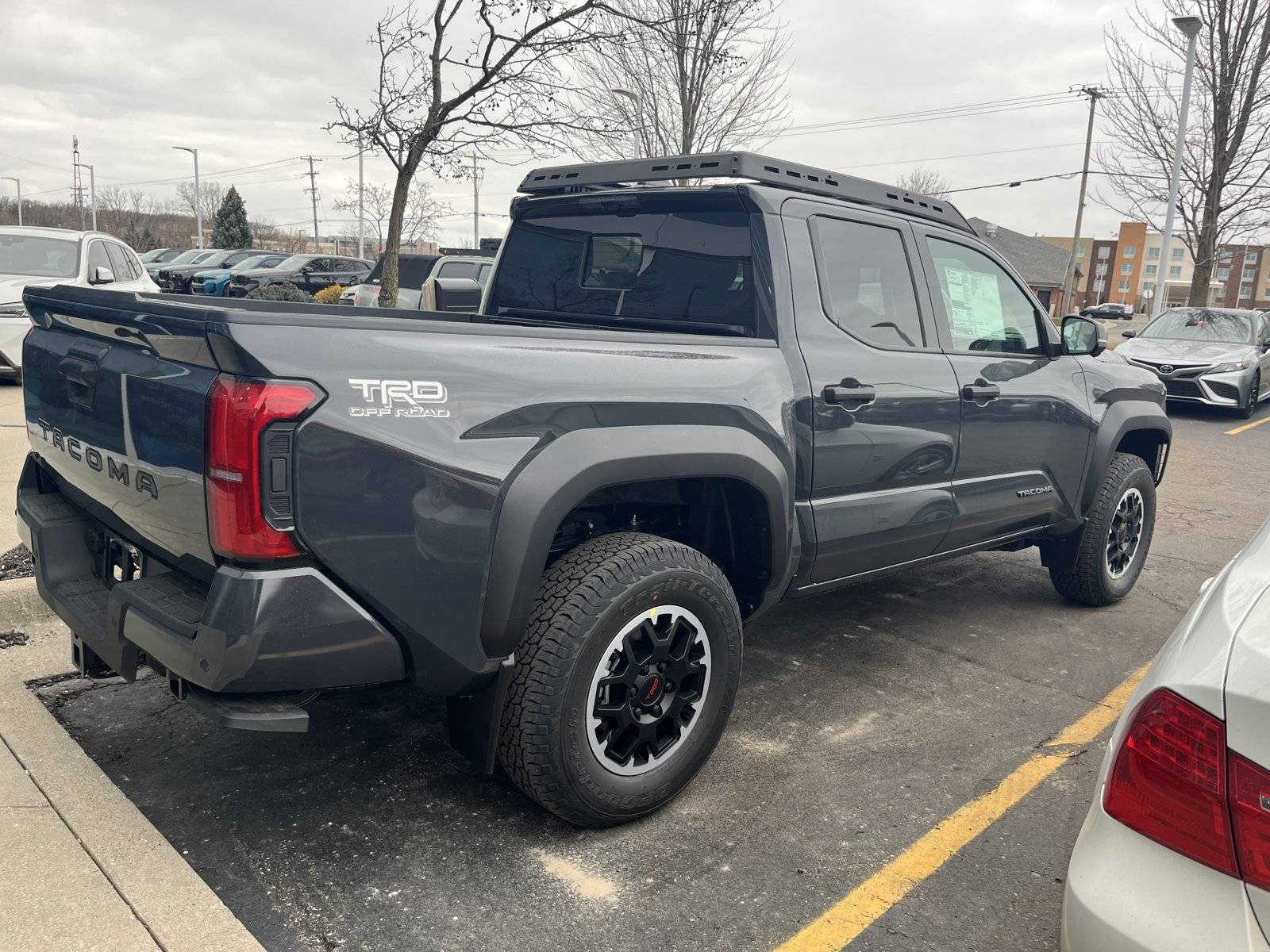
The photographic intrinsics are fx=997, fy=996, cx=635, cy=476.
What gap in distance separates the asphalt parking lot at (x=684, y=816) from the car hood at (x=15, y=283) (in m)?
8.12

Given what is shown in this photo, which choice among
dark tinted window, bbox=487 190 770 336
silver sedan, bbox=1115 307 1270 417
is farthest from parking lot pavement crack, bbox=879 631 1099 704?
silver sedan, bbox=1115 307 1270 417

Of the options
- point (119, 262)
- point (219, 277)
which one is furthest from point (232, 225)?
point (119, 262)

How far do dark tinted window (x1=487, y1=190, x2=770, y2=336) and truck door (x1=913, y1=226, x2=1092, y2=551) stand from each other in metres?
1.03

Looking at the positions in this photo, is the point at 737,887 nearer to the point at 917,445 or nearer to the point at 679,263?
the point at 917,445

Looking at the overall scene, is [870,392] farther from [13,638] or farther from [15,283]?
[15,283]

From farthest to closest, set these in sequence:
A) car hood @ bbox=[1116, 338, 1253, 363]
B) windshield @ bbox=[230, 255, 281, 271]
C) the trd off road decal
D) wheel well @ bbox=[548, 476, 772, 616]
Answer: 1. windshield @ bbox=[230, 255, 281, 271]
2. car hood @ bbox=[1116, 338, 1253, 363]
3. wheel well @ bbox=[548, 476, 772, 616]
4. the trd off road decal

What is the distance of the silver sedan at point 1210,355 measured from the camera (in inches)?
542

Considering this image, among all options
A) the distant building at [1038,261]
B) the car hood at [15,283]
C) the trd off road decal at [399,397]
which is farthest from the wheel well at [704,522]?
the distant building at [1038,261]

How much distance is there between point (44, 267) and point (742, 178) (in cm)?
1007

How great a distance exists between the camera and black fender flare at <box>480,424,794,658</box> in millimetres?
2479

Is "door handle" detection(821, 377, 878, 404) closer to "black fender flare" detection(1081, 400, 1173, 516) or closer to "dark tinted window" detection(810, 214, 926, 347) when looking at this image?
"dark tinted window" detection(810, 214, 926, 347)

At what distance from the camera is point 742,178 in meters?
3.43

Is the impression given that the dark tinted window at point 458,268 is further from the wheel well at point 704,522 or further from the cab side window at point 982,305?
the wheel well at point 704,522

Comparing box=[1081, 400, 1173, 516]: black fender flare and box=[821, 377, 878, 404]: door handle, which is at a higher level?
box=[821, 377, 878, 404]: door handle
